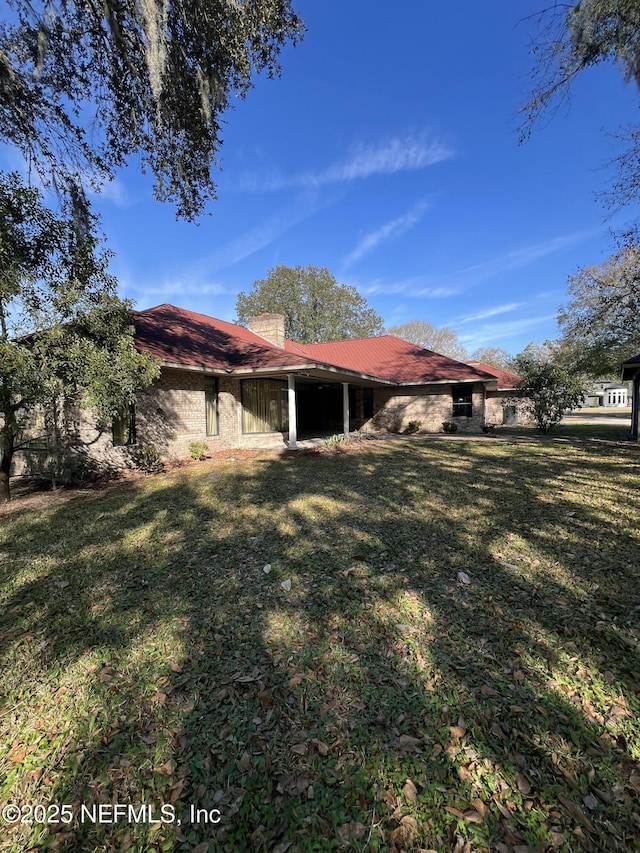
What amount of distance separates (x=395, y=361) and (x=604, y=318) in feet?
37.9

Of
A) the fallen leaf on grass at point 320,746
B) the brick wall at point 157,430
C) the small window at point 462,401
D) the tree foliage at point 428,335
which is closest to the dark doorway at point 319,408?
the small window at point 462,401

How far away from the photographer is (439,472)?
27.7ft

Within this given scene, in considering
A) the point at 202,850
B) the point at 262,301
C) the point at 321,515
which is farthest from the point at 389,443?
the point at 262,301

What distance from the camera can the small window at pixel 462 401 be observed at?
18.0 metres

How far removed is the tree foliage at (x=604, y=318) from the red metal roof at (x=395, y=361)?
8178 mm

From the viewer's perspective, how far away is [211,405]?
12.4 m

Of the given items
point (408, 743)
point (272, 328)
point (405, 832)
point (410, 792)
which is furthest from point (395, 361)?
point (405, 832)

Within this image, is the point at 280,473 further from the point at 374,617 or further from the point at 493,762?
the point at 493,762

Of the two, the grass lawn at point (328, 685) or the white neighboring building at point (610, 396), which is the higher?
the white neighboring building at point (610, 396)

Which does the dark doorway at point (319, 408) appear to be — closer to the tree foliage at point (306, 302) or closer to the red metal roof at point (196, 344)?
the red metal roof at point (196, 344)

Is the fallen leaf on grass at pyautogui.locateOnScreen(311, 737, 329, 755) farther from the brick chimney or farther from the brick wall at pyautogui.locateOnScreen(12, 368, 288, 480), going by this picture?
the brick chimney

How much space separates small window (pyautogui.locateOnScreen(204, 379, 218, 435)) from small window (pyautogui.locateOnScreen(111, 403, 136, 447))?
2491 mm

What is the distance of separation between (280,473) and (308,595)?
5384mm

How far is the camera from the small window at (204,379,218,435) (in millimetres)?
12211
